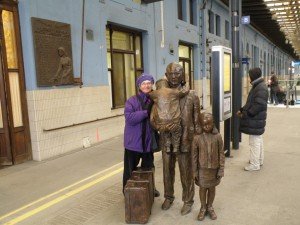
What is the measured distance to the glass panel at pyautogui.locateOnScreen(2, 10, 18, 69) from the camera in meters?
5.56

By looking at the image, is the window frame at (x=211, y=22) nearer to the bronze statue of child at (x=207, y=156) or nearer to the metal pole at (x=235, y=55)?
the metal pole at (x=235, y=55)

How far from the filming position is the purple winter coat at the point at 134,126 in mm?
3545

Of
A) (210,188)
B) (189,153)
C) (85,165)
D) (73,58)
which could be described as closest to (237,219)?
(210,188)

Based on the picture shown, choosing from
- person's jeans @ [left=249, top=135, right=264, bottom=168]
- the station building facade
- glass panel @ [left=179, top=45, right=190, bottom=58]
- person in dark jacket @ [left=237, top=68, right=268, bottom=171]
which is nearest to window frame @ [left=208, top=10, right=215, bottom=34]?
glass panel @ [left=179, top=45, right=190, bottom=58]

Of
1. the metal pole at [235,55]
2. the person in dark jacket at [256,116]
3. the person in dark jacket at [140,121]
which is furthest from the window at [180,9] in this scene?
the person in dark jacket at [140,121]

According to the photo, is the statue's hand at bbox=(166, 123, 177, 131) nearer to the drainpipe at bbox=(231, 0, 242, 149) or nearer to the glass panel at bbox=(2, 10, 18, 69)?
the drainpipe at bbox=(231, 0, 242, 149)

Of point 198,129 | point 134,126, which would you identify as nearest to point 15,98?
point 134,126

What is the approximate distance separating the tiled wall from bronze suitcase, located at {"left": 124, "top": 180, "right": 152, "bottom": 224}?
3.28 meters

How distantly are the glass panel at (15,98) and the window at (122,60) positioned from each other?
289 cm

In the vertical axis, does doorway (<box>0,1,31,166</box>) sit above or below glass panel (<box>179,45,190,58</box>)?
below

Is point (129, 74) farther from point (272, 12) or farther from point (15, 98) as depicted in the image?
point (272, 12)

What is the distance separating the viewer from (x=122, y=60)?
8828 mm

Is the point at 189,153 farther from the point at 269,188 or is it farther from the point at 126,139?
the point at 269,188

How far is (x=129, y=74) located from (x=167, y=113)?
6145mm
